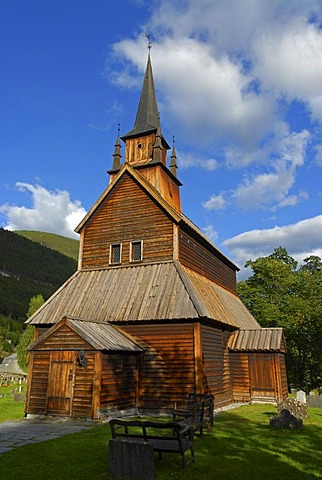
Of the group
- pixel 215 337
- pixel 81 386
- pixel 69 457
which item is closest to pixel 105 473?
pixel 69 457

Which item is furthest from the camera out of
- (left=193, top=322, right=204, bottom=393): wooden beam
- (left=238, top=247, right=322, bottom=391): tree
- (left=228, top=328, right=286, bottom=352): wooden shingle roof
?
(left=238, top=247, right=322, bottom=391): tree

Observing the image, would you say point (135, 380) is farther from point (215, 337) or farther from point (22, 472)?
point (22, 472)

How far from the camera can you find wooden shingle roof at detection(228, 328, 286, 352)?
23016 mm

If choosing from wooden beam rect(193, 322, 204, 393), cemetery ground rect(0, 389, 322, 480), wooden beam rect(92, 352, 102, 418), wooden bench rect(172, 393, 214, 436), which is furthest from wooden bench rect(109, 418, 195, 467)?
wooden beam rect(193, 322, 204, 393)

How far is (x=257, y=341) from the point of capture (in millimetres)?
23656

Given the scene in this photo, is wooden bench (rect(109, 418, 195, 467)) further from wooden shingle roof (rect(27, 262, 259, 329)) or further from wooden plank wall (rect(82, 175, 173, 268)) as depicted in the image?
wooden plank wall (rect(82, 175, 173, 268))

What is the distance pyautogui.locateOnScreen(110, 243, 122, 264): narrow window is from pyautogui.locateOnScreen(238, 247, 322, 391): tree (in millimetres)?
20065

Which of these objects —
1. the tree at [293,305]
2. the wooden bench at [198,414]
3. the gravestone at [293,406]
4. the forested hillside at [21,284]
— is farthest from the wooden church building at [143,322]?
the forested hillside at [21,284]

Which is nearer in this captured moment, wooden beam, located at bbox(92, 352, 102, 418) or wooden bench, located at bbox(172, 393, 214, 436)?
wooden bench, located at bbox(172, 393, 214, 436)

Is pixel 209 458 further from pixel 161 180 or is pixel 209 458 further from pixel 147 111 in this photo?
pixel 147 111

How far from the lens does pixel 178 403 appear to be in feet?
56.4

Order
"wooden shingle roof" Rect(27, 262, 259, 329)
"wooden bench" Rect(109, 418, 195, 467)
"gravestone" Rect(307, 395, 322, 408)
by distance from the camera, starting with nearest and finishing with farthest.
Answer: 1. "wooden bench" Rect(109, 418, 195, 467)
2. "wooden shingle roof" Rect(27, 262, 259, 329)
3. "gravestone" Rect(307, 395, 322, 408)

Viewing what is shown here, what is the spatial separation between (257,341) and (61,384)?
41.0 ft

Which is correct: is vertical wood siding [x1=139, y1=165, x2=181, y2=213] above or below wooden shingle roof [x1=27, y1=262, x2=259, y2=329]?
above
